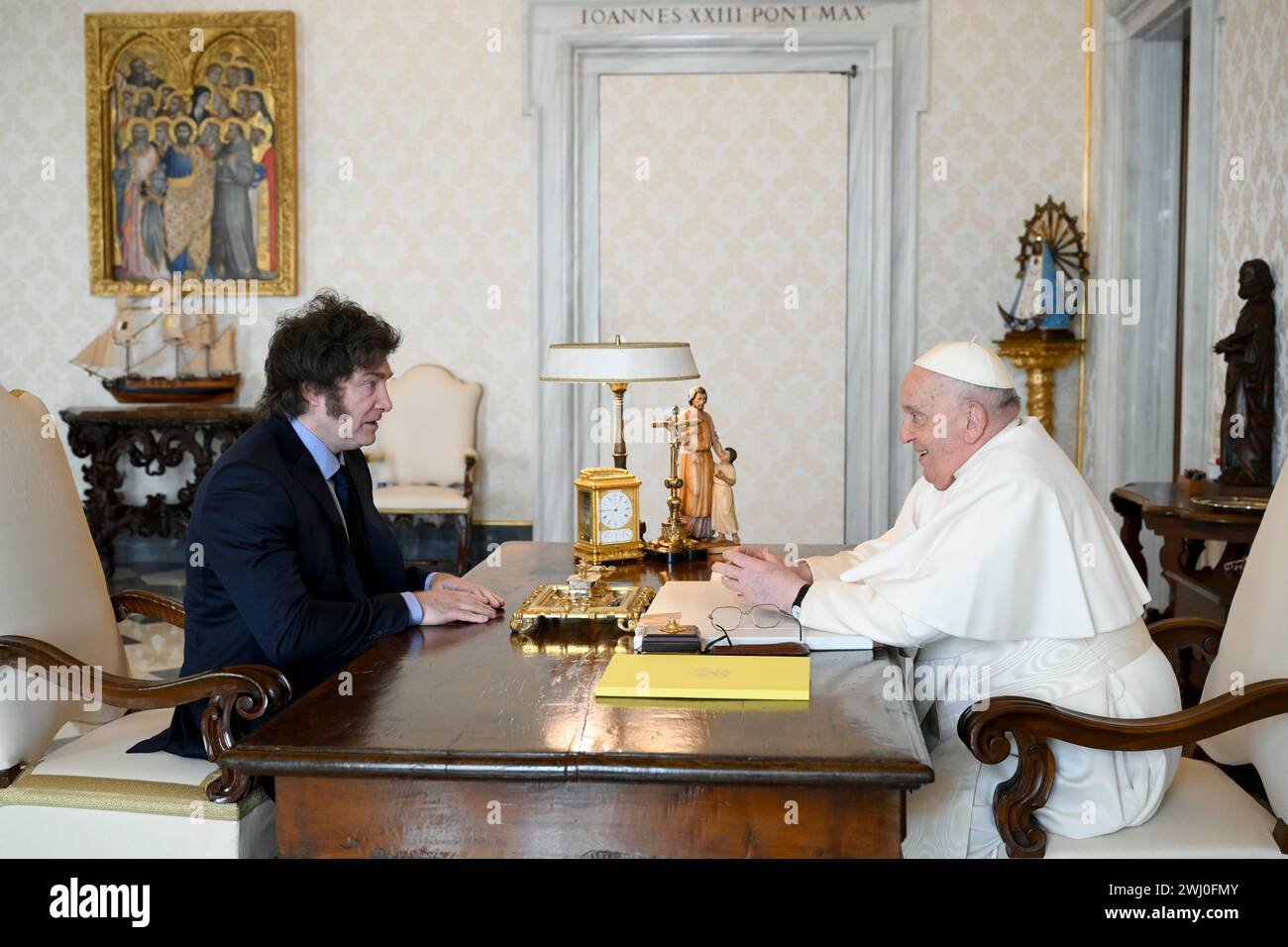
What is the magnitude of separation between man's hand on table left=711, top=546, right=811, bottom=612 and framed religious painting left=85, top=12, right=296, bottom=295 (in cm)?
651

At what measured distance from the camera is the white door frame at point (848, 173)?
28.0ft

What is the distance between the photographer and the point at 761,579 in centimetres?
310

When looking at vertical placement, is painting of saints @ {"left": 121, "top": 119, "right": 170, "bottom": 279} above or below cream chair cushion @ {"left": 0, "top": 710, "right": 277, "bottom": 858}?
above

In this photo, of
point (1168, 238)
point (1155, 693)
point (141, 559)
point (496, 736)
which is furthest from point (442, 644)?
point (141, 559)

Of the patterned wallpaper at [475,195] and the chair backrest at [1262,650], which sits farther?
the patterned wallpaper at [475,195]

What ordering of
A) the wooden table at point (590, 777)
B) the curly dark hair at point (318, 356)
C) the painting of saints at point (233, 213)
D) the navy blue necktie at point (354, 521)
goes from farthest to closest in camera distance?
the painting of saints at point (233, 213) < the navy blue necktie at point (354, 521) < the curly dark hair at point (318, 356) < the wooden table at point (590, 777)

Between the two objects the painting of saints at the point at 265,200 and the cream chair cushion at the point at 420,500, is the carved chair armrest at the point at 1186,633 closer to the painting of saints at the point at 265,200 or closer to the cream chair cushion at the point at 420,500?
the cream chair cushion at the point at 420,500

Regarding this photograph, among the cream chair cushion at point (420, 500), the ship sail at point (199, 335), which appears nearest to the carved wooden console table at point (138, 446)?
the ship sail at point (199, 335)

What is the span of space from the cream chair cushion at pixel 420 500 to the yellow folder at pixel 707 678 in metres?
5.67

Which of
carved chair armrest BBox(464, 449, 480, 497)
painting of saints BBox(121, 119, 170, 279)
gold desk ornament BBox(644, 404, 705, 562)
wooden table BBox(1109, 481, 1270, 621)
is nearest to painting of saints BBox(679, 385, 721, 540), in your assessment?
gold desk ornament BBox(644, 404, 705, 562)

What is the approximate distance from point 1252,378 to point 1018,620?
316cm

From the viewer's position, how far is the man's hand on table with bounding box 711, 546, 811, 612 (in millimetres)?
3061

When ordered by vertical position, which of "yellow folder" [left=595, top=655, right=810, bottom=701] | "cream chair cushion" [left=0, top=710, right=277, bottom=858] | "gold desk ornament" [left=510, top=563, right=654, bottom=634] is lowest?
"cream chair cushion" [left=0, top=710, right=277, bottom=858]

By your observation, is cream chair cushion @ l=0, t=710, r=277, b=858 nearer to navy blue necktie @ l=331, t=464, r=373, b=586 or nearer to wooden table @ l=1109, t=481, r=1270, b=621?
navy blue necktie @ l=331, t=464, r=373, b=586
